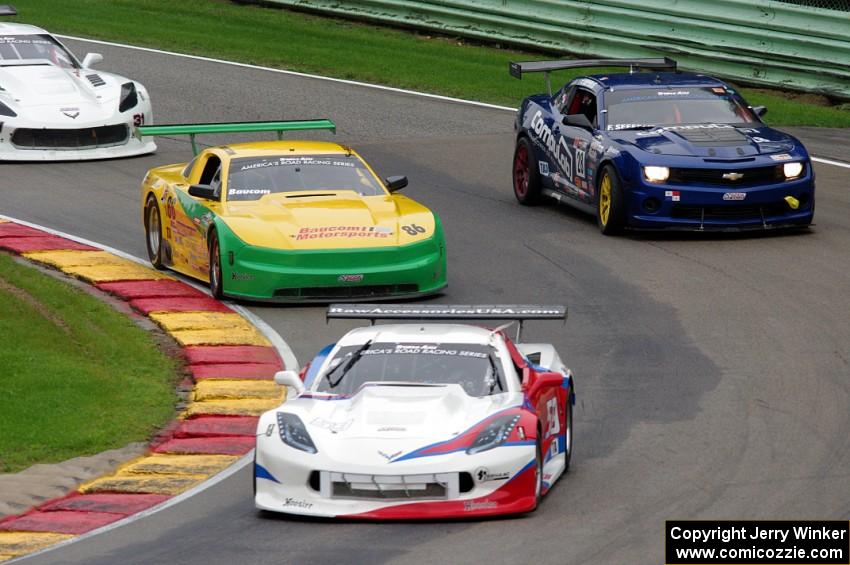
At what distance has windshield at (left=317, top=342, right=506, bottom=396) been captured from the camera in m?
10.4

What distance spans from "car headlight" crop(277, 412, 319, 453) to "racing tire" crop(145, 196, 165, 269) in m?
7.55

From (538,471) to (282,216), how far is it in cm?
667

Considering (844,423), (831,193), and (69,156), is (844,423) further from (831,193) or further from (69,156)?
(69,156)

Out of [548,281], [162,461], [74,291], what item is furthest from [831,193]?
[162,461]

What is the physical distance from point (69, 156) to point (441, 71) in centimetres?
798

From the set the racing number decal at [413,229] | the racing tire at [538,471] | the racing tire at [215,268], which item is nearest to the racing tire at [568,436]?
the racing tire at [538,471]

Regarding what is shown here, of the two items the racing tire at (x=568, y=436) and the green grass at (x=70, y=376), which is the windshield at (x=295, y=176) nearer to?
the green grass at (x=70, y=376)

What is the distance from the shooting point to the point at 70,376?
12914mm

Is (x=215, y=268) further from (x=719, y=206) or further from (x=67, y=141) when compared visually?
(x=67, y=141)

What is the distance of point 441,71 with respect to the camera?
2827 cm

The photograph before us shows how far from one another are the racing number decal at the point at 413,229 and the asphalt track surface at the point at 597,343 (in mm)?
651

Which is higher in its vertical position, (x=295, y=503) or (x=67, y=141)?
(x=295, y=503)

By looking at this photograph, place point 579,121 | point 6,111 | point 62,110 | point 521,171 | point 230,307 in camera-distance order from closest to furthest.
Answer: point 230,307, point 579,121, point 521,171, point 6,111, point 62,110

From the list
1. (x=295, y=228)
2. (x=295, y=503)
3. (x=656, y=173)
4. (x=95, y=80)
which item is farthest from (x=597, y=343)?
(x=95, y=80)
